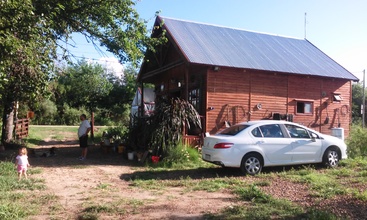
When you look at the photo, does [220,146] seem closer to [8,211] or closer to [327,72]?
[8,211]

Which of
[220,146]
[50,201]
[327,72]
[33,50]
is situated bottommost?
[50,201]

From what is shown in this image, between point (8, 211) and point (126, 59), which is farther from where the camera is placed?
point (126, 59)

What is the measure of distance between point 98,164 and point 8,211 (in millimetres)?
6457

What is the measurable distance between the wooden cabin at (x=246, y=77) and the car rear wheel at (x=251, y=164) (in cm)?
457

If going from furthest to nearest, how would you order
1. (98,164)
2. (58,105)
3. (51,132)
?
1. (58,105)
2. (51,132)
3. (98,164)

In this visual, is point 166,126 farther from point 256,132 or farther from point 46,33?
point 46,33

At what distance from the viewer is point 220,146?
973 cm

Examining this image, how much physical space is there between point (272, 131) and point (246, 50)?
8.09 m

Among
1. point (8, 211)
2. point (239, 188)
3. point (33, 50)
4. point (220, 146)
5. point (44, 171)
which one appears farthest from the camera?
point (44, 171)

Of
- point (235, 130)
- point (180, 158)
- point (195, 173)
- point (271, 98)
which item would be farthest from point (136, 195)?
point (271, 98)

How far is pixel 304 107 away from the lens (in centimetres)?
1805

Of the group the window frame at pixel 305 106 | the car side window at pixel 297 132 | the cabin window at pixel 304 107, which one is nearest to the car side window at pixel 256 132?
the car side window at pixel 297 132

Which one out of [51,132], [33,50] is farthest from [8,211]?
[51,132]

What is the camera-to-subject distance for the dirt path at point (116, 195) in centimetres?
618
